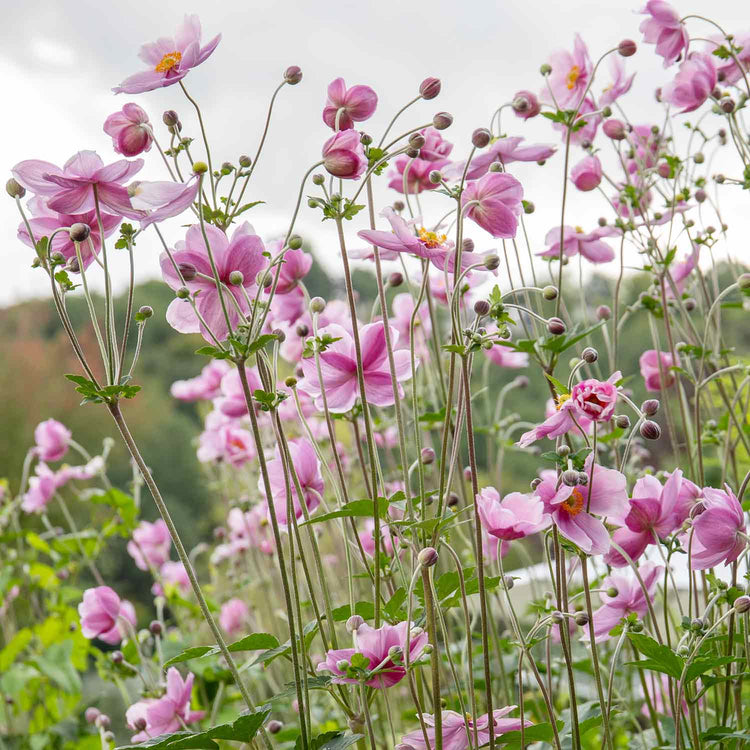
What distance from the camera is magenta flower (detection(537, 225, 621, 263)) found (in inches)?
43.9

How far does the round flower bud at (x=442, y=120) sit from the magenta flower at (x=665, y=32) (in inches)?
18.3

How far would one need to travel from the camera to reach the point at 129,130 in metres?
0.76

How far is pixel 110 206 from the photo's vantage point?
0.73 meters

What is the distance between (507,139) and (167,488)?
29.2 feet

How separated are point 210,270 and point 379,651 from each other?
1.16ft

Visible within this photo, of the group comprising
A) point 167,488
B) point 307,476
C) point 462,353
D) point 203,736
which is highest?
point 462,353

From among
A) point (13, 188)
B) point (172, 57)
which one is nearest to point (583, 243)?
point (172, 57)

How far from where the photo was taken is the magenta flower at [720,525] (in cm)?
71

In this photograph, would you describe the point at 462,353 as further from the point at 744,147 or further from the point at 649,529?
the point at 744,147

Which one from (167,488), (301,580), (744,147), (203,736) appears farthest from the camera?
(167,488)

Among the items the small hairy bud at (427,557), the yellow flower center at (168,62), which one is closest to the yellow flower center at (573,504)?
the small hairy bud at (427,557)

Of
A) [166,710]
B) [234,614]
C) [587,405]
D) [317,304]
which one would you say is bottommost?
[234,614]

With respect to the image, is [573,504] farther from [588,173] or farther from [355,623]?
[588,173]

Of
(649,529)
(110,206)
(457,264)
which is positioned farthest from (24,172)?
(649,529)
